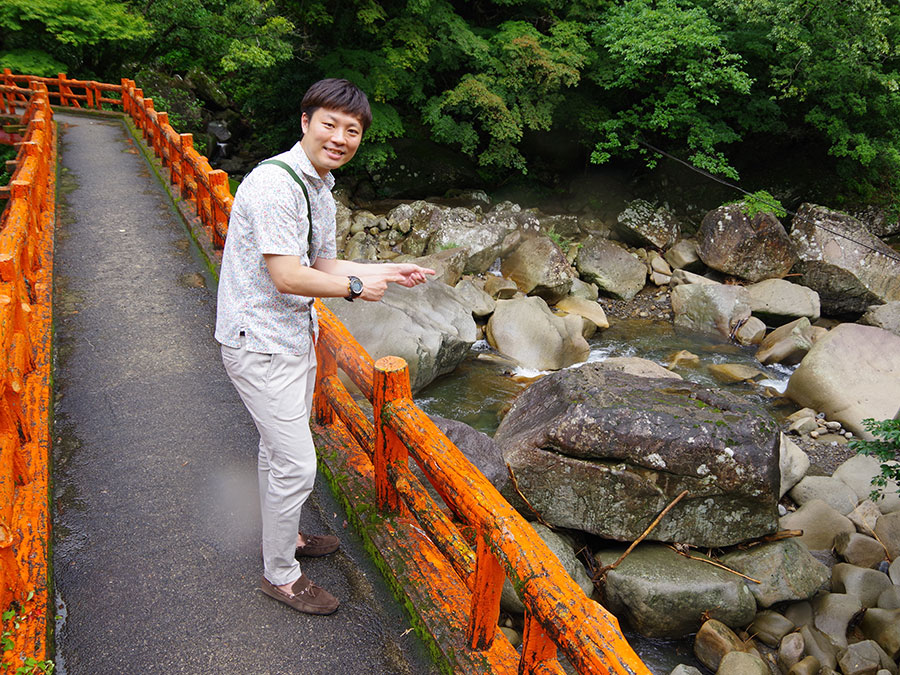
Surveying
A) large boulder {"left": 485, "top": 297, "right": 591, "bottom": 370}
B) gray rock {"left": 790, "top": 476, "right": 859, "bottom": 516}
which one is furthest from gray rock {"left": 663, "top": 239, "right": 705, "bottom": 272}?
gray rock {"left": 790, "top": 476, "right": 859, "bottom": 516}

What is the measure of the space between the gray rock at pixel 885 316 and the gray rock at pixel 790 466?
6678mm

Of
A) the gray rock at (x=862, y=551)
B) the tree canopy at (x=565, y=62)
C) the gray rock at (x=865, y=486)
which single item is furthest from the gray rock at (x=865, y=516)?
the tree canopy at (x=565, y=62)

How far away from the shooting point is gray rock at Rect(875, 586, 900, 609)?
217 inches

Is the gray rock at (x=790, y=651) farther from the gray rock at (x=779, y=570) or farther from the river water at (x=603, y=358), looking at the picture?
the river water at (x=603, y=358)

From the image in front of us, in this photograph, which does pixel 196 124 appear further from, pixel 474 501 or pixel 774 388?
pixel 474 501

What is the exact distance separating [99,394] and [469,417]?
547 cm

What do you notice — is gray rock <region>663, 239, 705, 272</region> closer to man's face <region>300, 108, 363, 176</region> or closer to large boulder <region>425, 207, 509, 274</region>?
large boulder <region>425, 207, 509, 274</region>

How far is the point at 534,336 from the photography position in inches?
431

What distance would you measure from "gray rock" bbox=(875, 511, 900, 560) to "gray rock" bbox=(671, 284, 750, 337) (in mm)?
6302

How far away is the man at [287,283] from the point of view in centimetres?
206

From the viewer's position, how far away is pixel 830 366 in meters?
9.61

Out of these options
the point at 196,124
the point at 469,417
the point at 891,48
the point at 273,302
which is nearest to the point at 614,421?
the point at 469,417

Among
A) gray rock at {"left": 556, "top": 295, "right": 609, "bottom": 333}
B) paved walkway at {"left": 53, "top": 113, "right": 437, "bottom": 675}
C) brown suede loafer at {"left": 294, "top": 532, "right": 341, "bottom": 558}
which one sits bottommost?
gray rock at {"left": 556, "top": 295, "right": 609, "bottom": 333}

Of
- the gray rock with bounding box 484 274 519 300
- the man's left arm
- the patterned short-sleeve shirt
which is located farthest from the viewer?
the gray rock with bounding box 484 274 519 300
